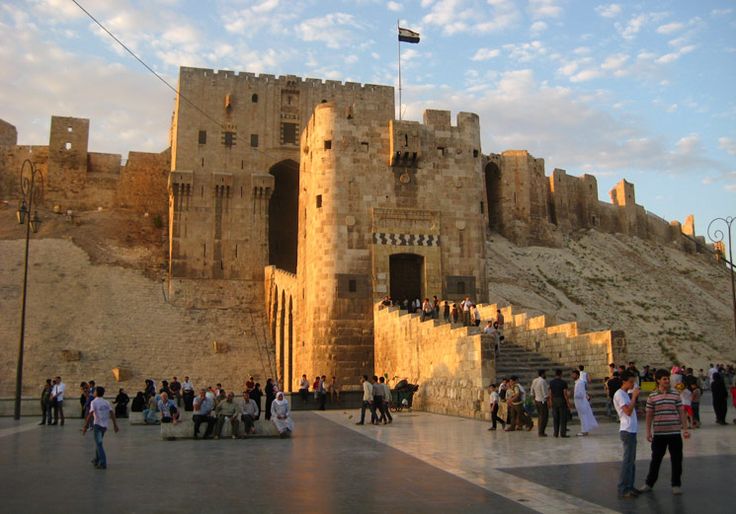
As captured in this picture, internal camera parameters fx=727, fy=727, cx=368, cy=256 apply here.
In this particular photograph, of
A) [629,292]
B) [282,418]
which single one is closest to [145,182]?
[282,418]

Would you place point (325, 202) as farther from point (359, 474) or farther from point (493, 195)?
point (493, 195)

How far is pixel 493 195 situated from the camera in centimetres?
6009

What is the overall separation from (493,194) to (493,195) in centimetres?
8

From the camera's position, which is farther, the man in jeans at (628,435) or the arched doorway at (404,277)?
the arched doorway at (404,277)

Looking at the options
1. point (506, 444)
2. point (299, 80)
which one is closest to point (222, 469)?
point (506, 444)

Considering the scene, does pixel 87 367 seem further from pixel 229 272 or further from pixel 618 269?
pixel 618 269

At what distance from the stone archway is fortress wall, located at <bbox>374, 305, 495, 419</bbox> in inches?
1435

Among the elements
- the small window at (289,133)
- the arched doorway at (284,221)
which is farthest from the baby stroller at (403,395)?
the small window at (289,133)

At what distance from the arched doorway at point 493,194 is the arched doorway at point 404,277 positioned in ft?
111

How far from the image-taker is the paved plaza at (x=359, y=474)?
22.1ft

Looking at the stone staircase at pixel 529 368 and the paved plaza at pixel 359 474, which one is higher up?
the stone staircase at pixel 529 368

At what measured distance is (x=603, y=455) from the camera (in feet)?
32.8

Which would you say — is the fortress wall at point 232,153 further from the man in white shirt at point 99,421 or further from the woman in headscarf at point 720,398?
the man in white shirt at point 99,421

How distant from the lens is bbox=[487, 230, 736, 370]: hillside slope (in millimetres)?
49531
